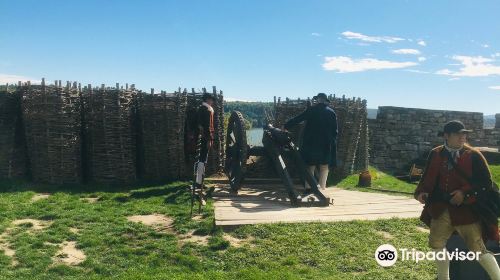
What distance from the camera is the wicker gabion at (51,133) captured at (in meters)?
10.6

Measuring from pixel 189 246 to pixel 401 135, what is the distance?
14.1 m

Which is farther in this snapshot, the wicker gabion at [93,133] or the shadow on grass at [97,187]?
the wicker gabion at [93,133]

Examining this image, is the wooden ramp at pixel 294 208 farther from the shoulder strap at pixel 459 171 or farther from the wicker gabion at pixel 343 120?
the shoulder strap at pixel 459 171

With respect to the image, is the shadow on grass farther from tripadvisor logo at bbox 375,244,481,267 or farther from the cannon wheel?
tripadvisor logo at bbox 375,244,481,267

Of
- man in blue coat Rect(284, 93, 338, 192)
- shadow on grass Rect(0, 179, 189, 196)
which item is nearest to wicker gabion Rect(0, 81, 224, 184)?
shadow on grass Rect(0, 179, 189, 196)

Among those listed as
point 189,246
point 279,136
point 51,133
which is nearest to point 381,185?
point 279,136

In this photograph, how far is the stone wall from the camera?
18.2 meters

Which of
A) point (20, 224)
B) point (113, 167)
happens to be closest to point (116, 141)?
point (113, 167)

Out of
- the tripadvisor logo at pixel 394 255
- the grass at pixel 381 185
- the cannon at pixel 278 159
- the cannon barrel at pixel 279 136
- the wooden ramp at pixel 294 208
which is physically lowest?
the tripadvisor logo at pixel 394 255

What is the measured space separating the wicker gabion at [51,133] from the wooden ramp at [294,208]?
3.84 meters

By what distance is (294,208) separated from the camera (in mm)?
8203

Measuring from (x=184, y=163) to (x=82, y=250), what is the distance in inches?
207

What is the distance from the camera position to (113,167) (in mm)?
10945

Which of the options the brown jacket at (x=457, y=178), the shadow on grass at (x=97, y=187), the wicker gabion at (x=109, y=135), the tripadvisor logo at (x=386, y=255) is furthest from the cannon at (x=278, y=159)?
the brown jacket at (x=457, y=178)
